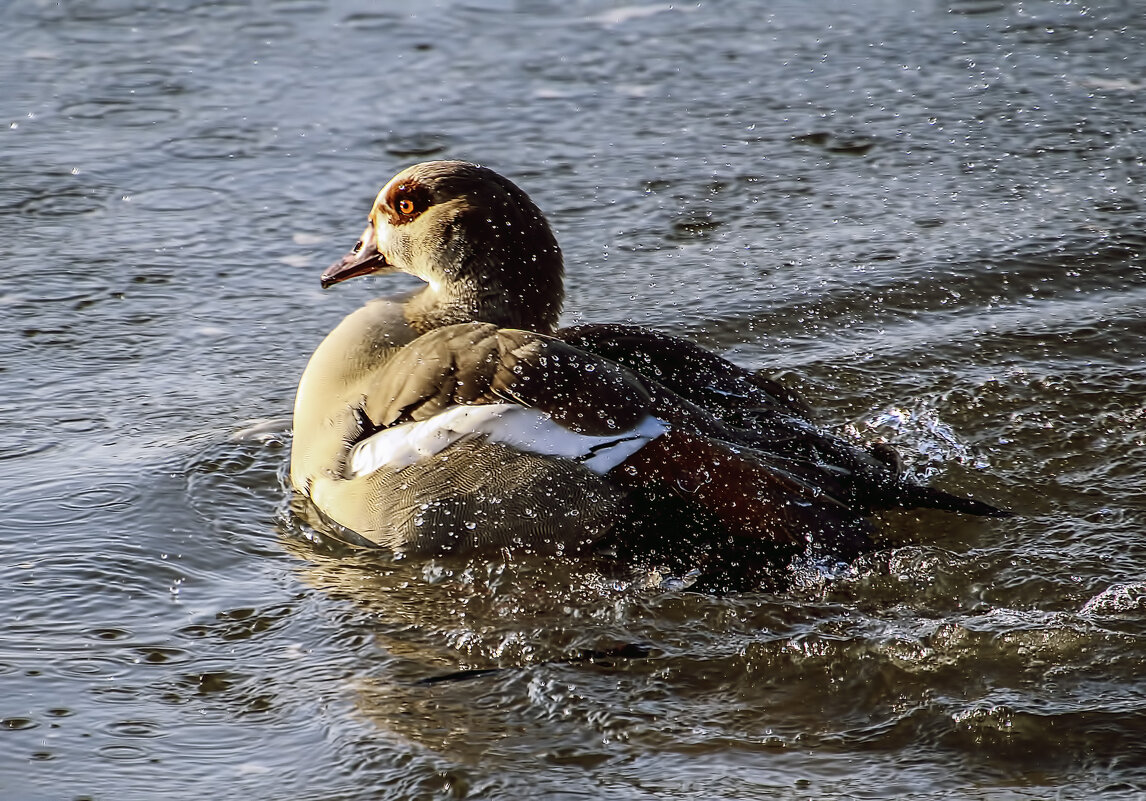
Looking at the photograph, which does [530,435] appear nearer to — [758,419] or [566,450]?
[566,450]

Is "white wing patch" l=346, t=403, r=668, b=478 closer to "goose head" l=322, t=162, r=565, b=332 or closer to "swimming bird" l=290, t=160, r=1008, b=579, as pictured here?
"swimming bird" l=290, t=160, r=1008, b=579

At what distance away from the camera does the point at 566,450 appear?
4348 millimetres

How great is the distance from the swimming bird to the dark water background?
157mm

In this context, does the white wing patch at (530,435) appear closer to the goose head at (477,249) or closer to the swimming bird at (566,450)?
the swimming bird at (566,450)

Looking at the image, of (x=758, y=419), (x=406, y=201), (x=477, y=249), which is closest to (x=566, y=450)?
(x=758, y=419)

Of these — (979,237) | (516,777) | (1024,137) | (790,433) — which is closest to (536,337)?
(790,433)

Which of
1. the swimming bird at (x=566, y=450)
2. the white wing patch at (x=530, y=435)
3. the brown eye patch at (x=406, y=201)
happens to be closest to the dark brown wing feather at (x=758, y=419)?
the swimming bird at (x=566, y=450)

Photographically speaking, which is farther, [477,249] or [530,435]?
[477,249]

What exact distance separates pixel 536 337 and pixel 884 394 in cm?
165

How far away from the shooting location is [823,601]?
4.26 meters

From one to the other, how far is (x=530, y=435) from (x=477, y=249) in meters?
0.92

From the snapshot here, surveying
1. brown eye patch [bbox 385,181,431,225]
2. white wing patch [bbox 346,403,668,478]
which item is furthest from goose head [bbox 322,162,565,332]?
white wing patch [bbox 346,403,668,478]

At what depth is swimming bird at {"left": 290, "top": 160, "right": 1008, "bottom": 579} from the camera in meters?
4.33

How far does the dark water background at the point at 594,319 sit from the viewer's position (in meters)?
3.66
